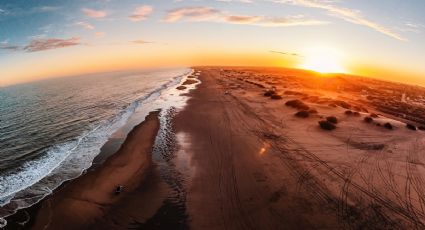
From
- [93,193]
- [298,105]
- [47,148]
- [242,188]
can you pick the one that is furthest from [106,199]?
[298,105]

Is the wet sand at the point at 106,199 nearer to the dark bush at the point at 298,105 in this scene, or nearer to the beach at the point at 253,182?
the beach at the point at 253,182

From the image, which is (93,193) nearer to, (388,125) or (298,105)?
(298,105)

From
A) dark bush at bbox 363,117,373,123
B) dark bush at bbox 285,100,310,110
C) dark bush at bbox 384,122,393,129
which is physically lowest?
dark bush at bbox 384,122,393,129

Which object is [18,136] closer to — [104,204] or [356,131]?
[104,204]

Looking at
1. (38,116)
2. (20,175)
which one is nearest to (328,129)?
(20,175)

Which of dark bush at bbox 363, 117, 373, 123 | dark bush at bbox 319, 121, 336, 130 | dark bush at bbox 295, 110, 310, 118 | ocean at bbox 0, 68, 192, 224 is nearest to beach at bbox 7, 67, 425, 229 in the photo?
dark bush at bbox 319, 121, 336, 130

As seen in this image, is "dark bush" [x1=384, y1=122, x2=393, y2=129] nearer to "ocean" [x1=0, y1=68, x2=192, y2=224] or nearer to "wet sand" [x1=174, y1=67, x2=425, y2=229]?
"wet sand" [x1=174, y1=67, x2=425, y2=229]
